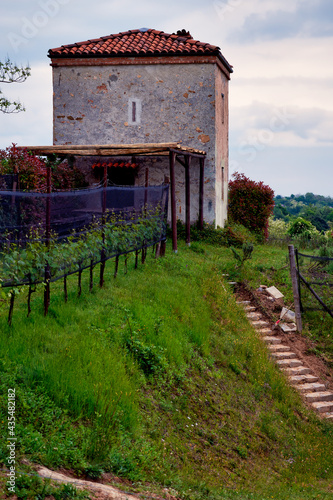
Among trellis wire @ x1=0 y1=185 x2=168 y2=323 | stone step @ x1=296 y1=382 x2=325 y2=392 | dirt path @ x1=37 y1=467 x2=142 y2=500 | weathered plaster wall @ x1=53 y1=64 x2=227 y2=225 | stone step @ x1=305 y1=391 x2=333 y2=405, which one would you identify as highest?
weathered plaster wall @ x1=53 y1=64 x2=227 y2=225

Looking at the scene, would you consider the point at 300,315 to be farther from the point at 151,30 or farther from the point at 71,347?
the point at 151,30

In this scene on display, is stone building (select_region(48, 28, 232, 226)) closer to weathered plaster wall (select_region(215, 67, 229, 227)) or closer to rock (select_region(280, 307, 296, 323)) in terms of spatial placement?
weathered plaster wall (select_region(215, 67, 229, 227))

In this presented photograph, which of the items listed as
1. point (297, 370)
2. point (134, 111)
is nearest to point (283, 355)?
point (297, 370)

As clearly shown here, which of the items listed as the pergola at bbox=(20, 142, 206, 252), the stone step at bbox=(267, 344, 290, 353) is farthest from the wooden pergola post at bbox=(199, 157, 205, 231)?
the stone step at bbox=(267, 344, 290, 353)

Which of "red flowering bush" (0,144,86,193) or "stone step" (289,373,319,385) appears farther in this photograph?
"red flowering bush" (0,144,86,193)

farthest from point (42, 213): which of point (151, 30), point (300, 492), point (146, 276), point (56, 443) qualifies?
point (151, 30)

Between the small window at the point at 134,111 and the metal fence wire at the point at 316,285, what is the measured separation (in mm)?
8434

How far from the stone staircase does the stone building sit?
302 inches

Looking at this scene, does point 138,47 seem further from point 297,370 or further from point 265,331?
point 297,370

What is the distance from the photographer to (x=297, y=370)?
34.4ft

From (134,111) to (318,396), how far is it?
42.1 feet

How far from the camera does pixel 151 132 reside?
18875 mm

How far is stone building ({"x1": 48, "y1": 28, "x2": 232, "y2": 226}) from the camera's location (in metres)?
18.5

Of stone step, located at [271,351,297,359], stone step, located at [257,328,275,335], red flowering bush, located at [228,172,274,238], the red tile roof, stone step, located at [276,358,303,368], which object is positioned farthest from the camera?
red flowering bush, located at [228,172,274,238]
